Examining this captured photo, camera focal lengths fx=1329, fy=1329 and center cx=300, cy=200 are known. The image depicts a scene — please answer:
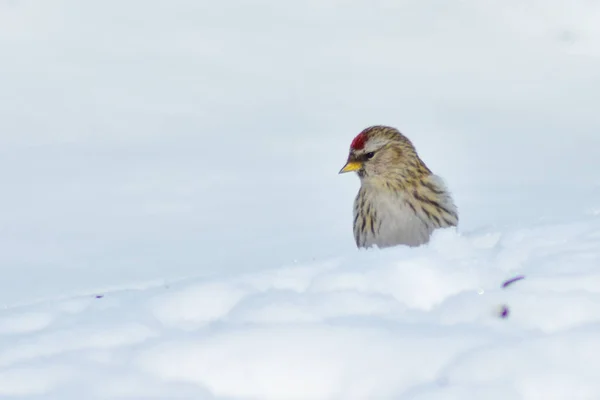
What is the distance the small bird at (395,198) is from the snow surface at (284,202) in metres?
0.20

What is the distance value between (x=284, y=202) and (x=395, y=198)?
3329mm

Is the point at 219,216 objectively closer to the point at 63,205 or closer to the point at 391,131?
the point at 63,205

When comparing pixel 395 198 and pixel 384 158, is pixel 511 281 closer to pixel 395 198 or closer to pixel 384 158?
pixel 395 198

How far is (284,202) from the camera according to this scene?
865 centimetres

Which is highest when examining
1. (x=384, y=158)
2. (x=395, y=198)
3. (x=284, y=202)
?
(x=384, y=158)

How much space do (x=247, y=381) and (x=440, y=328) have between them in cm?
46

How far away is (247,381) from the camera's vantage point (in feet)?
9.34

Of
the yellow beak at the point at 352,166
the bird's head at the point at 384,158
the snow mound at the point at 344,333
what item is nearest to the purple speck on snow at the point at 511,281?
the snow mound at the point at 344,333

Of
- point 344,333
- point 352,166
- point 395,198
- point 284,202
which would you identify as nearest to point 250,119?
point 284,202

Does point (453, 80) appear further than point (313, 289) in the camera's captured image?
Yes

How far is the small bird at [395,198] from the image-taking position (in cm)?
524

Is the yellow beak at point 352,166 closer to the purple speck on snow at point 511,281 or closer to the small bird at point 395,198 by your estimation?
the small bird at point 395,198

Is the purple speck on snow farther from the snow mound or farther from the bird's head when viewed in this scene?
the bird's head

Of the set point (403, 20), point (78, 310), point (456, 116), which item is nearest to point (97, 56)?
point (403, 20)
